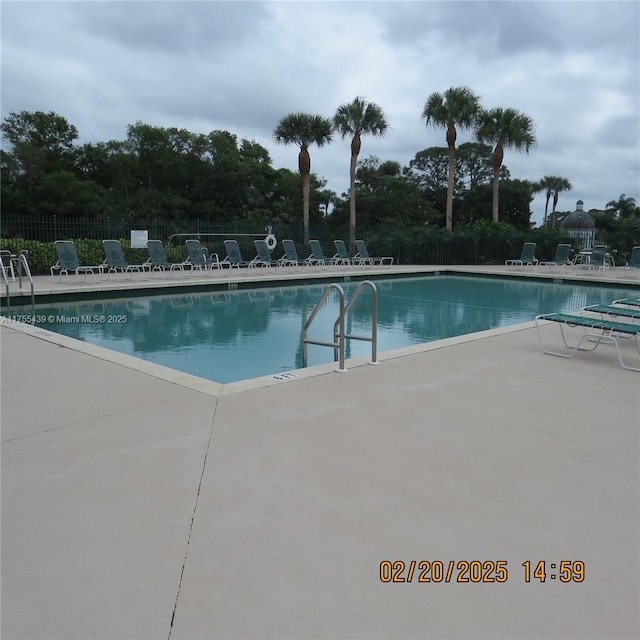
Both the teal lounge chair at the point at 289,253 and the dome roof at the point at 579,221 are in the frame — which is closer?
the teal lounge chair at the point at 289,253

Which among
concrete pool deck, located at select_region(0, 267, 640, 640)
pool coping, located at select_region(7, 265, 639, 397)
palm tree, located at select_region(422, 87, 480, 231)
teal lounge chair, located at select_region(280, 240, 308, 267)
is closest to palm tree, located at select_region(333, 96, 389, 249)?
palm tree, located at select_region(422, 87, 480, 231)

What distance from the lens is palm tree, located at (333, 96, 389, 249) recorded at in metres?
24.0

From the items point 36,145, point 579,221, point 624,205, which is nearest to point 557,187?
point 579,221

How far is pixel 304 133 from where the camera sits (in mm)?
24219

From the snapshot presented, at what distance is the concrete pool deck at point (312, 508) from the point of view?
5.54ft

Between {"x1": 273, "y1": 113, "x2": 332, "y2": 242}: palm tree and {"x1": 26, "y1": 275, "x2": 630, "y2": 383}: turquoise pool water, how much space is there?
11.2 meters

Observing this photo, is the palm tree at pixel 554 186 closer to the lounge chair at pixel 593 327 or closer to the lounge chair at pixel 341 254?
the lounge chair at pixel 341 254

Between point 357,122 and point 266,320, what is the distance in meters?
17.4

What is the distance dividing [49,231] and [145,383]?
1246 centimetres

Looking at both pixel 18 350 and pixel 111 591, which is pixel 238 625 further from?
pixel 18 350

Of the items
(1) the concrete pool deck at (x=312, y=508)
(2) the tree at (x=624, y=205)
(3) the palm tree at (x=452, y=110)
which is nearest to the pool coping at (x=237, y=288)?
(1) the concrete pool deck at (x=312, y=508)

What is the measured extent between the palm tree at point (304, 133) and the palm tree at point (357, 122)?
61 cm

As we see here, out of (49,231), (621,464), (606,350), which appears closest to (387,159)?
(49,231)

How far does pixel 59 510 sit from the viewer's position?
227 centimetres
